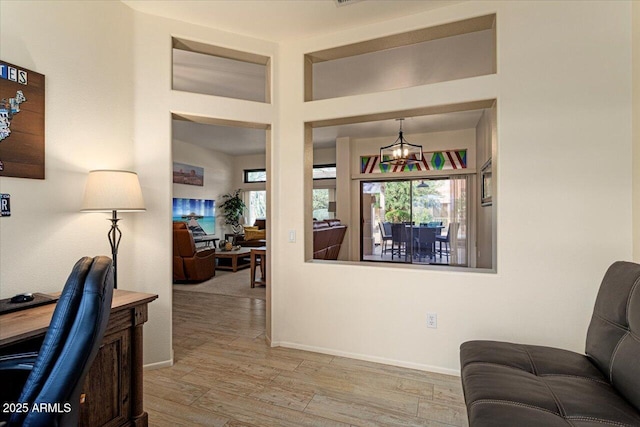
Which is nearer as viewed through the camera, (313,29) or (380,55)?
(313,29)

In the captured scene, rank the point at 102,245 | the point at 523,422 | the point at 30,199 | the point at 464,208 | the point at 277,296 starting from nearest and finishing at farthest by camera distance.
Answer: the point at 523,422
the point at 30,199
the point at 102,245
the point at 277,296
the point at 464,208

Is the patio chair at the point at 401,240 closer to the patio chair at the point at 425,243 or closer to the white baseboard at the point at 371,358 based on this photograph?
the patio chair at the point at 425,243

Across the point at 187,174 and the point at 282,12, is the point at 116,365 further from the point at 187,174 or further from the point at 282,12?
the point at 187,174

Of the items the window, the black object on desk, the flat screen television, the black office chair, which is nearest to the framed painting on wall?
the flat screen television

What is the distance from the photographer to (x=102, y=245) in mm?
2266

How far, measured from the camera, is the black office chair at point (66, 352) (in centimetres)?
83

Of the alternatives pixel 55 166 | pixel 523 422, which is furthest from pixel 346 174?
pixel 523 422

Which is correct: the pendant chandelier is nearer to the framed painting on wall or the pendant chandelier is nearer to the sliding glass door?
the sliding glass door

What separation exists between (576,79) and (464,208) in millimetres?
4688

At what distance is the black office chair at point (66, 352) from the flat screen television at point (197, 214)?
6550mm

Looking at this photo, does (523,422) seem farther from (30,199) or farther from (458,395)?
(30,199)

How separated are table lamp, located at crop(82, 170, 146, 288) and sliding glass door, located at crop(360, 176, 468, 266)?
18.8 feet

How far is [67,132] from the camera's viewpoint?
2.04m

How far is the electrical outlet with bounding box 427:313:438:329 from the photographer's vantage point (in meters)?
2.38
